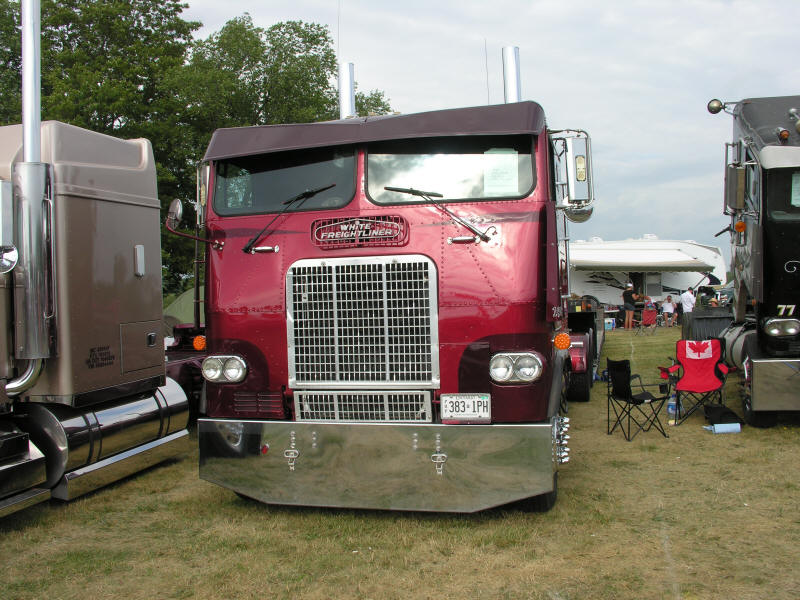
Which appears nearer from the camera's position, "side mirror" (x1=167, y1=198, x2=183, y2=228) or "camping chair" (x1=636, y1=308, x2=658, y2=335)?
"side mirror" (x1=167, y1=198, x2=183, y2=228)

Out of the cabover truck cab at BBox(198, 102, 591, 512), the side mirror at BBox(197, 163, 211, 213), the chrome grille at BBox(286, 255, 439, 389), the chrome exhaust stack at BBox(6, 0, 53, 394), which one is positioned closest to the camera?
the cabover truck cab at BBox(198, 102, 591, 512)

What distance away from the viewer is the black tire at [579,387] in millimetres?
9844

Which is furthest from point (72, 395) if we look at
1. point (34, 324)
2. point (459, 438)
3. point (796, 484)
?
point (796, 484)

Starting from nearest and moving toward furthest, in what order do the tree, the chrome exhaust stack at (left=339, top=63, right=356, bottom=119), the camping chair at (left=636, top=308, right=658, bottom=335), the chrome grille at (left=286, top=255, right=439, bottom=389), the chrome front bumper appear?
the chrome front bumper
the chrome grille at (left=286, top=255, right=439, bottom=389)
the chrome exhaust stack at (left=339, top=63, right=356, bottom=119)
the tree
the camping chair at (left=636, top=308, right=658, bottom=335)

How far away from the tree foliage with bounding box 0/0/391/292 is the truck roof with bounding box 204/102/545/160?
1743 centimetres

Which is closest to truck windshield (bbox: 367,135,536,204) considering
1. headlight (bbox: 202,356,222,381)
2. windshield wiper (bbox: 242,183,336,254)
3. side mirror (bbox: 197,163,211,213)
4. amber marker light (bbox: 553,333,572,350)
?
windshield wiper (bbox: 242,183,336,254)

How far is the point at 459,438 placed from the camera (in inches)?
185

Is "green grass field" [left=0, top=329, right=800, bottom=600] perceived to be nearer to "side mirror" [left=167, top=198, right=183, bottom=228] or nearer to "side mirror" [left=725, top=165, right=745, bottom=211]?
"side mirror" [left=167, top=198, right=183, bottom=228]

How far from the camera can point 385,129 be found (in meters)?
5.12

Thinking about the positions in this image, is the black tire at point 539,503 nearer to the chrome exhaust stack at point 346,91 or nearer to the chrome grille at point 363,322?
the chrome grille at point 363,322

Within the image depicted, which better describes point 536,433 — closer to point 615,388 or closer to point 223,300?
point 223,300

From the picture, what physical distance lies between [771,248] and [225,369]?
19.7 ft

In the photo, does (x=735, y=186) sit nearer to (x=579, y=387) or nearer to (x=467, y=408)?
(x=579, y=387)

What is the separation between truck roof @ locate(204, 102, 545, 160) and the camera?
4.93m
